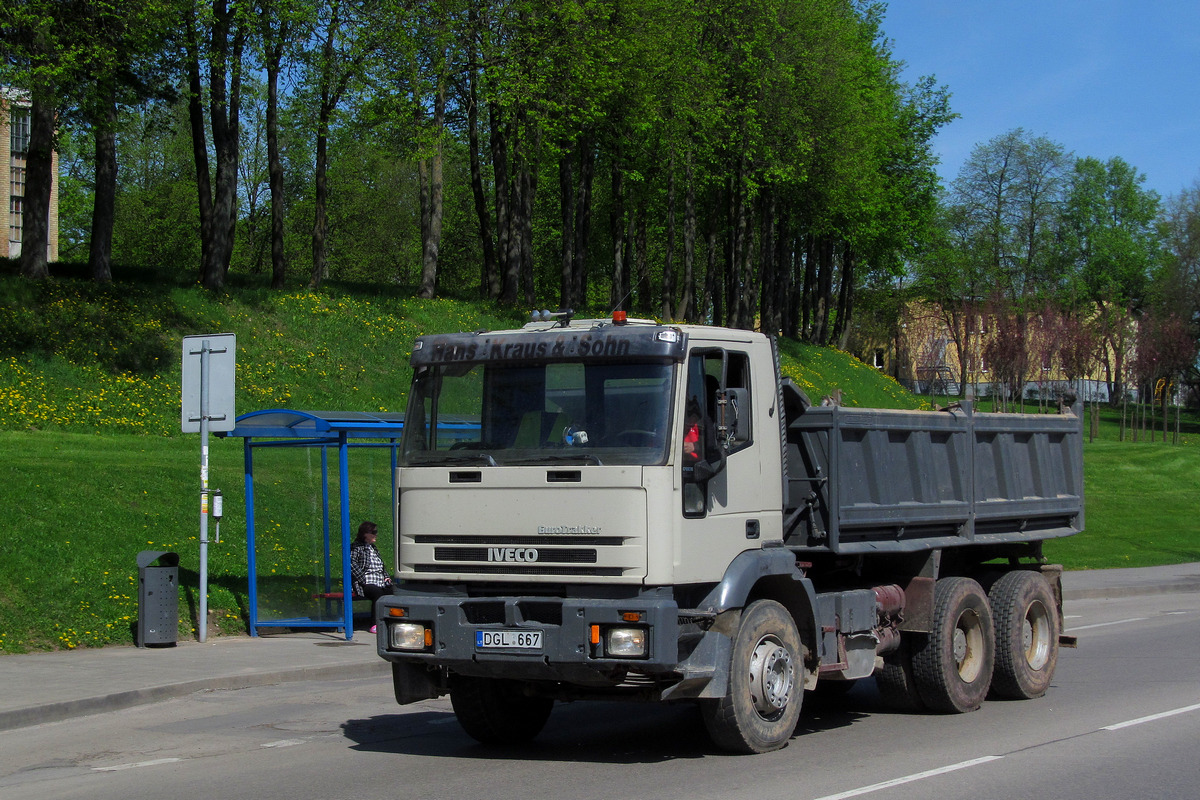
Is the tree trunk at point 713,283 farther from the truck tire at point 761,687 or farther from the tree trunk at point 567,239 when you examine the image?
the truck tire at point 761,687

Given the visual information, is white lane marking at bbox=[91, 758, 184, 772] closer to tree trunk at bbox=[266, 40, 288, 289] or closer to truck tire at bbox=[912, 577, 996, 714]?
truck tire at bbox=[912, 577, 996, 714]

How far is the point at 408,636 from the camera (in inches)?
318

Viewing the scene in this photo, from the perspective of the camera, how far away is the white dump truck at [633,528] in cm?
757

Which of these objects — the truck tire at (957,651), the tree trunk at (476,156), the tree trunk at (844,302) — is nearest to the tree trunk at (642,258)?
the tree trunk at (476,156)

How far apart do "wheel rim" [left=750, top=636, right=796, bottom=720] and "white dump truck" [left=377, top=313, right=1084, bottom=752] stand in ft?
0.06

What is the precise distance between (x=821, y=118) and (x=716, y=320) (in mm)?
20710

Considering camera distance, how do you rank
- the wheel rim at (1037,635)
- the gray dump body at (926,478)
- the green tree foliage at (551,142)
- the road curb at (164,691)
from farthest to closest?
the green tree foliage at (551,142), the wheel rim at (1037,635), the road curb at (164,691), the gray dump body at (926,478)

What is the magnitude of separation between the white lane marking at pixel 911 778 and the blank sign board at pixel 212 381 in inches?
349

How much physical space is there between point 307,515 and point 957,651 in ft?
32.0

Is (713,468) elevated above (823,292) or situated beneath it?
situated beneath

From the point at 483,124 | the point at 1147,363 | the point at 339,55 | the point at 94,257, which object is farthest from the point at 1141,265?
the point at 94,257

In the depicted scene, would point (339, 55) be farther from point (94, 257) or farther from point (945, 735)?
point (945, 735)

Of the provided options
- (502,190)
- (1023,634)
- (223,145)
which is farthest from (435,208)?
(1023,634)

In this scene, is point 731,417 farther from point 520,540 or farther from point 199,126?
point 199,126
